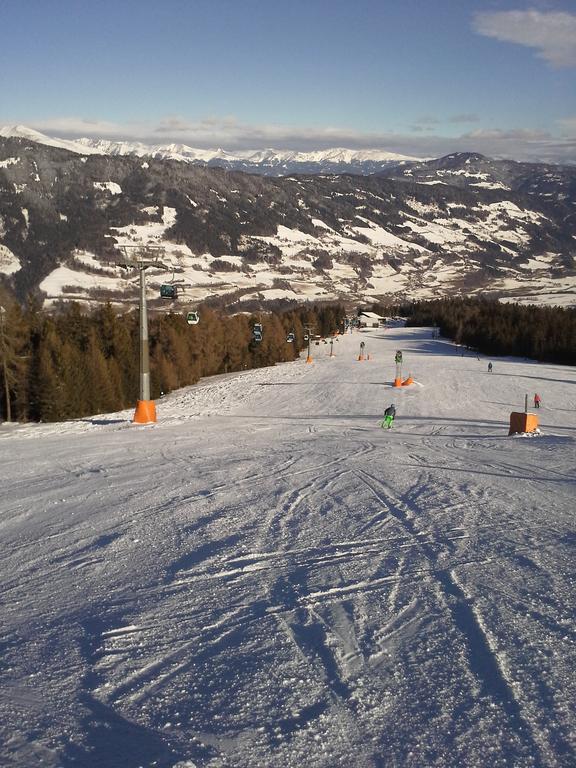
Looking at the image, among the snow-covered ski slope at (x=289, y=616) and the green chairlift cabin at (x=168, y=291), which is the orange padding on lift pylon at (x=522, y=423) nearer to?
the snow-covered ski slope at (x=289, y=616)

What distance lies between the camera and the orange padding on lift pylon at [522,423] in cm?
1672

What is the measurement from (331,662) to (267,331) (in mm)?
92443

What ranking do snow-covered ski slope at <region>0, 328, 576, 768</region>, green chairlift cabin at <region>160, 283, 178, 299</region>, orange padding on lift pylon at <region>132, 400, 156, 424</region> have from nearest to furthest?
1. snow-covered ski slope at <region>0, 328, 576, 768</region>
2. orange padding on lift pylon at <region>132, 400, 156, 424</region>
3. green chairlift cabin at <region>160, 283, 178, 299</region>

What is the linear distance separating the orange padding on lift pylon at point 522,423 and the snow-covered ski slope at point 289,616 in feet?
17.0

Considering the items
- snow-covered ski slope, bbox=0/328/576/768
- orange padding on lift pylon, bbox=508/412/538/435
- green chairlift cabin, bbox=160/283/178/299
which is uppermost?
green chairlift cabin, bbox=160/283/178/299

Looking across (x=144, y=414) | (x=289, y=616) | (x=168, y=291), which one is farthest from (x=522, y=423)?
(x=289, y=616)

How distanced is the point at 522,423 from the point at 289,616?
1292 centimetres

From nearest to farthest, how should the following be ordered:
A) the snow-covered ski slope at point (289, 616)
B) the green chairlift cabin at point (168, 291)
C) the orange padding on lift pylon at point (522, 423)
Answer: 1. the snow-covered ski slope at point (289, 616)
2. the orange padding on lift pylon at point (522, 423)
3. the green chairlift cabin at point (168, 291)

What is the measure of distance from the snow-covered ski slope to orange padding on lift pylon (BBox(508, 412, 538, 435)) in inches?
205

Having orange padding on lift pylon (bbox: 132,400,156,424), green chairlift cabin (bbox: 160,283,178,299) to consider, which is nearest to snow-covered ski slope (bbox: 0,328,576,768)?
orange padding on lift pylon (bbox: 132,400,156,424)

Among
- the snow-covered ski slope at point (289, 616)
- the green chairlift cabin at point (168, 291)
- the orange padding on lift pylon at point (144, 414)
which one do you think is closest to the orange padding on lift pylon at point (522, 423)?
the snow-covered ski slope at point (289, 616)

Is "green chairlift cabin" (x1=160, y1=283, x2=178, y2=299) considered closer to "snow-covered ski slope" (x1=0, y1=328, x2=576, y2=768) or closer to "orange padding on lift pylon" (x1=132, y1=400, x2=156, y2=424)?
"orange padding on lift pylon" (x1=132, y1=400, x2=156, y2=424)

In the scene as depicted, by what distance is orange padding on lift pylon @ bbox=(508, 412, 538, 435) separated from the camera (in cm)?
1672

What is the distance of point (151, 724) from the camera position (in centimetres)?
391
